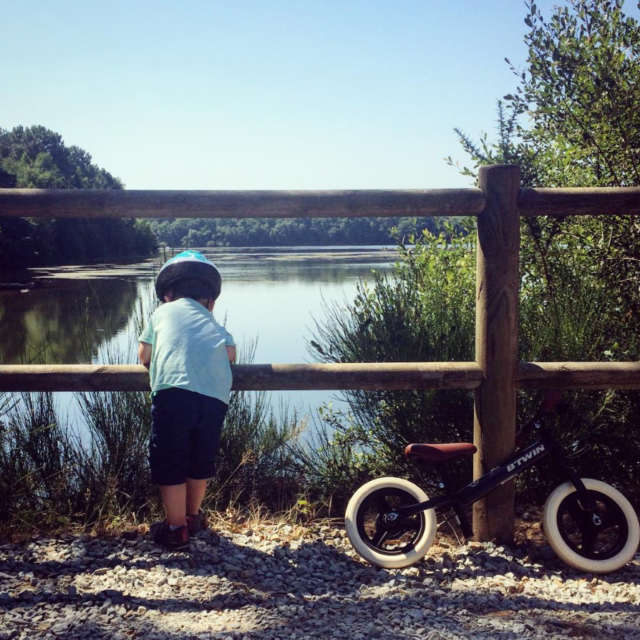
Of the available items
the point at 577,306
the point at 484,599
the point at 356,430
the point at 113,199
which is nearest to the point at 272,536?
the point at 484,599

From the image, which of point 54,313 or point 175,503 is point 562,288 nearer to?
point 175,503

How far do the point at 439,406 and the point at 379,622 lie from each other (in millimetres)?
1519

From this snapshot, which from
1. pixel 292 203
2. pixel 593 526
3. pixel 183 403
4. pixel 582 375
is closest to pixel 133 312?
pixel 183 403

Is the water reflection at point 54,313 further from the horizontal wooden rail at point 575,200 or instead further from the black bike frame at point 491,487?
the horizontal wooden rail at point 575,200

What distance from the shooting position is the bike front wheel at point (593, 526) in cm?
269

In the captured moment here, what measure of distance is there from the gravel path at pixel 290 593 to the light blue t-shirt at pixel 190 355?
646mm

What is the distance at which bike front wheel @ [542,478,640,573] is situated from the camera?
2691mm

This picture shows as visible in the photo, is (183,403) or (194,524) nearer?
(183,403)

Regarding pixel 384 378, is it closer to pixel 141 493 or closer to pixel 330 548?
pixel 330 548

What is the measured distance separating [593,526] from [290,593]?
118 centimetres

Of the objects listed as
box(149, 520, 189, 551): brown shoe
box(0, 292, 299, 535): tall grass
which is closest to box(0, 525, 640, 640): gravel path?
box(149, 520, 189, 551): brown shoe

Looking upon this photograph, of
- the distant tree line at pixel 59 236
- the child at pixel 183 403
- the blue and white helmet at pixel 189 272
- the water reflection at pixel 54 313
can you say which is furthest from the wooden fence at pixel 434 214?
the distant tree line at pixel 59 236

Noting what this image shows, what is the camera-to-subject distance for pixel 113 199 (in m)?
2.79

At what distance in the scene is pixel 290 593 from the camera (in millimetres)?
2516
